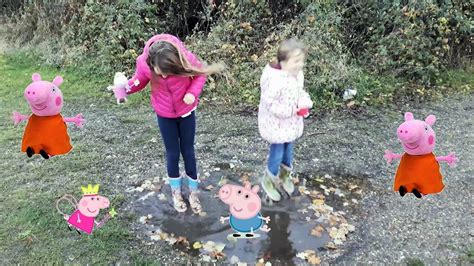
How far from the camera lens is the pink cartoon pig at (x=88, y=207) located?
12.4 ft

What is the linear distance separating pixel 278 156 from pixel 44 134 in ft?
6.18

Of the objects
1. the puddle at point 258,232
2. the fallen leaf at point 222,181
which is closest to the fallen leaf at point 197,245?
the puddle at point 258,232

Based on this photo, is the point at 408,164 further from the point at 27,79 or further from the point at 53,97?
the point at 27,79

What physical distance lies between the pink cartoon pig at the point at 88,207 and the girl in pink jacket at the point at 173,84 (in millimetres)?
741

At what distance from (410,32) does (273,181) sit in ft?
13.3

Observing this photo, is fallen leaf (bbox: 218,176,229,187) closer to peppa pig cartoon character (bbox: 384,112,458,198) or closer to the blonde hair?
the blonde hair

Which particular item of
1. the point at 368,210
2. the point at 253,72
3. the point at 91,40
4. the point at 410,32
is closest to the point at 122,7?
the point at 91,40

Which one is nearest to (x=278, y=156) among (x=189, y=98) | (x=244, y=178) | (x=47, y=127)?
(x=244, y=178)

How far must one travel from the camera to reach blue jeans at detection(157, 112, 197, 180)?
4238 mm

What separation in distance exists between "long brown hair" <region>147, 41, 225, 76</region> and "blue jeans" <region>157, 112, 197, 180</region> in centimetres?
43

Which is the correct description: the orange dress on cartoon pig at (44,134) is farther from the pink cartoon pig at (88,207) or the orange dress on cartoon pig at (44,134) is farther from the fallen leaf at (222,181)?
the fallen leaf at (222,181)

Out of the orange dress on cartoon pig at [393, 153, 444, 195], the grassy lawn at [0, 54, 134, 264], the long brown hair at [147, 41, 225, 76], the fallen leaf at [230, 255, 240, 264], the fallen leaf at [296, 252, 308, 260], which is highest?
the long brown hair at [147, 41, 225, 76]

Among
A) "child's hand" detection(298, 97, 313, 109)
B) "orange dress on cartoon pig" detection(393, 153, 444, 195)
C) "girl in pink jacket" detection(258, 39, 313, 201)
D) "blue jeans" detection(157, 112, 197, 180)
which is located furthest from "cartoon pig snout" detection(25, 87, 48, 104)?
"orange dress on cartoon pig" detection(393, 153, 444, 195)

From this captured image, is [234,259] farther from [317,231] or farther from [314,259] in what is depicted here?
[317,231]
